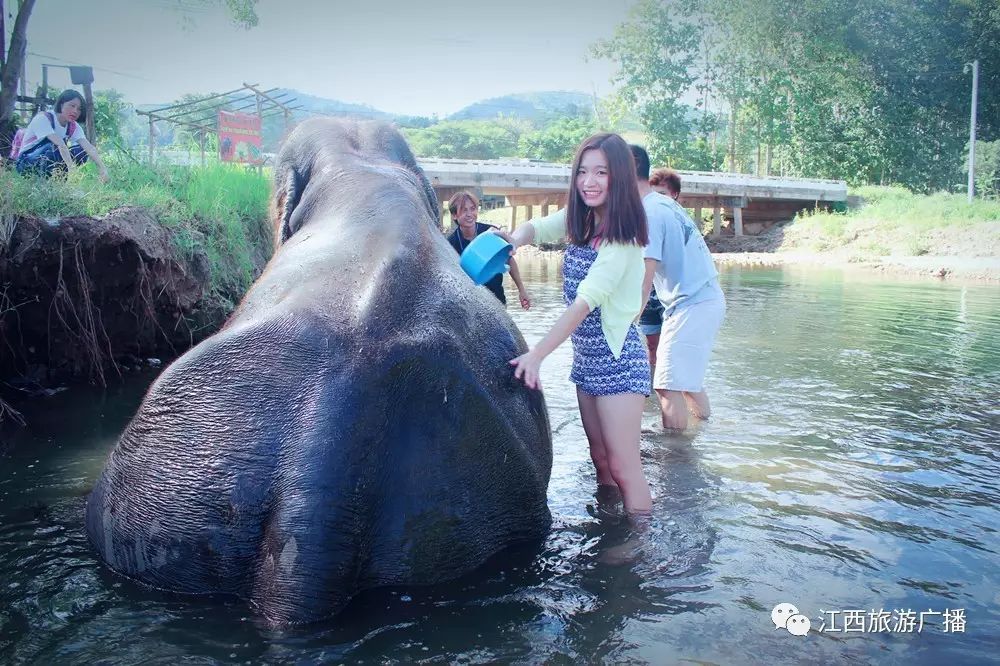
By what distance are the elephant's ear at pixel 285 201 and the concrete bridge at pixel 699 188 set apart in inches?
881

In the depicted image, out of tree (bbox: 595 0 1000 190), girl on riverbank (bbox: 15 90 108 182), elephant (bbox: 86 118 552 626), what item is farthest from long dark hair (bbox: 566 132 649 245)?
tree (bbox: 595 0 1000 190)

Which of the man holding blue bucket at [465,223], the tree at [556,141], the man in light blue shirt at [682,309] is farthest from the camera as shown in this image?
the tree at [556,141]

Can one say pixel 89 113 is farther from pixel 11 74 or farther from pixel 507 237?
pixel 507 237

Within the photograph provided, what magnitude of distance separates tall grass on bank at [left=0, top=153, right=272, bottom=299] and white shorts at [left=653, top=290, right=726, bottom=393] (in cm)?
432

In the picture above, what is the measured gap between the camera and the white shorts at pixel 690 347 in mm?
5516

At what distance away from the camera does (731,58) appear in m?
46.4

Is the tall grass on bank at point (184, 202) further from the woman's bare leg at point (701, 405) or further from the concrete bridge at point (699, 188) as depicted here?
the concrete bridge at point (699, 188)

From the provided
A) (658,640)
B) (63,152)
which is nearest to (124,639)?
(658,640)

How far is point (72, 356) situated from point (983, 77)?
41259mm

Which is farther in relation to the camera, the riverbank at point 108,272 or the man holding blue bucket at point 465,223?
the man holding blue bucket at point 465,223

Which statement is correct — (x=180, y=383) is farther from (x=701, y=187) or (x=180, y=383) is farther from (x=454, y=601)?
(x=701, y=187)

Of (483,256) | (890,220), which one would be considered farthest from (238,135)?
(890,220)

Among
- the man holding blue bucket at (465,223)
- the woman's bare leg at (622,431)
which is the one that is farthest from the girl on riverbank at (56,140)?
the woman's bare leg at (622,431)

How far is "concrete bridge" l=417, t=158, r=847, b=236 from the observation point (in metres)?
28.7
